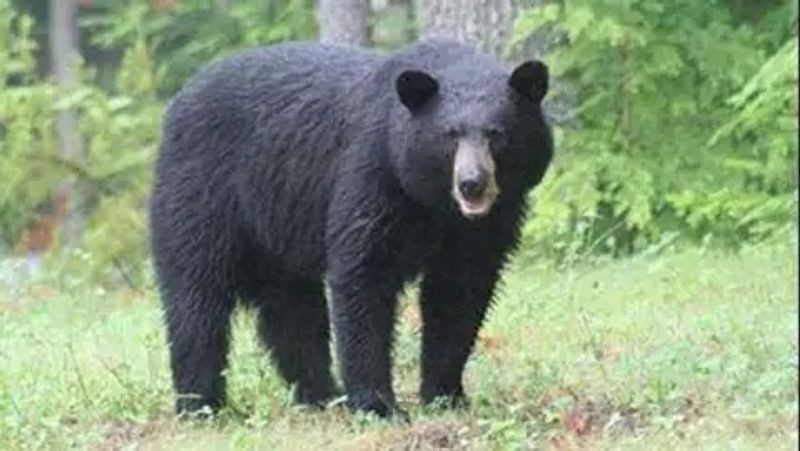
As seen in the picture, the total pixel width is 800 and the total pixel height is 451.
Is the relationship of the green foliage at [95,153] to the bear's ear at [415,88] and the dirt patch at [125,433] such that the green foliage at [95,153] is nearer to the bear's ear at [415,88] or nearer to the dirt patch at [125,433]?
the dirt patch at [125,433]

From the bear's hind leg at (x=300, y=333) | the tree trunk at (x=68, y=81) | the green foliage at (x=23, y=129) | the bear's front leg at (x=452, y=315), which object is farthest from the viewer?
the tree trunk at (x=68, y=81)

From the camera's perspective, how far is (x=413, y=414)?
30.3ft

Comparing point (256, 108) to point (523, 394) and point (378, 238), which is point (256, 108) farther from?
point (523, 394)

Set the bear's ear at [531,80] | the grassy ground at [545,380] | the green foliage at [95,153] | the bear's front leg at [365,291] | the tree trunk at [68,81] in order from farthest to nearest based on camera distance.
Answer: the tree trunk at [68,81] → the green foliage at [95,153] → the bear's front leg at [365,291] → the bear's ear at [531,80] → the grassy ground at [545,380]

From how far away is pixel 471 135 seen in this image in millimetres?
8578

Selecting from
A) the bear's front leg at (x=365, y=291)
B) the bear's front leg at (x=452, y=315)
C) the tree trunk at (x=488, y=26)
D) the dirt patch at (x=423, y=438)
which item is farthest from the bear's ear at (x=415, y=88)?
the tree trunk at (x=488, y=26)

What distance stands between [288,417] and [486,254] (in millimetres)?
1203

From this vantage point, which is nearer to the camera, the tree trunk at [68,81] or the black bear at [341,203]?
the black bear at [341,203]

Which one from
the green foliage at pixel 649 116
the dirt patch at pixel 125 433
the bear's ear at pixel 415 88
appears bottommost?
the green foliage at pixel 649 116

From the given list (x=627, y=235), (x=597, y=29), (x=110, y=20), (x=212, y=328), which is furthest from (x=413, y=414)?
(x=110, y=20)

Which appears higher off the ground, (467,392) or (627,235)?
(467,392)

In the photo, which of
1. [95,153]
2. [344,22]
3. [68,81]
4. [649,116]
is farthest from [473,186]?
[68,81]

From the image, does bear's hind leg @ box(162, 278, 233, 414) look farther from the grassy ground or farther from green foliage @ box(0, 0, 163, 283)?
green foliage @ box(0, 0, 163, 283)

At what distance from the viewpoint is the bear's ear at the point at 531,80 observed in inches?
340
